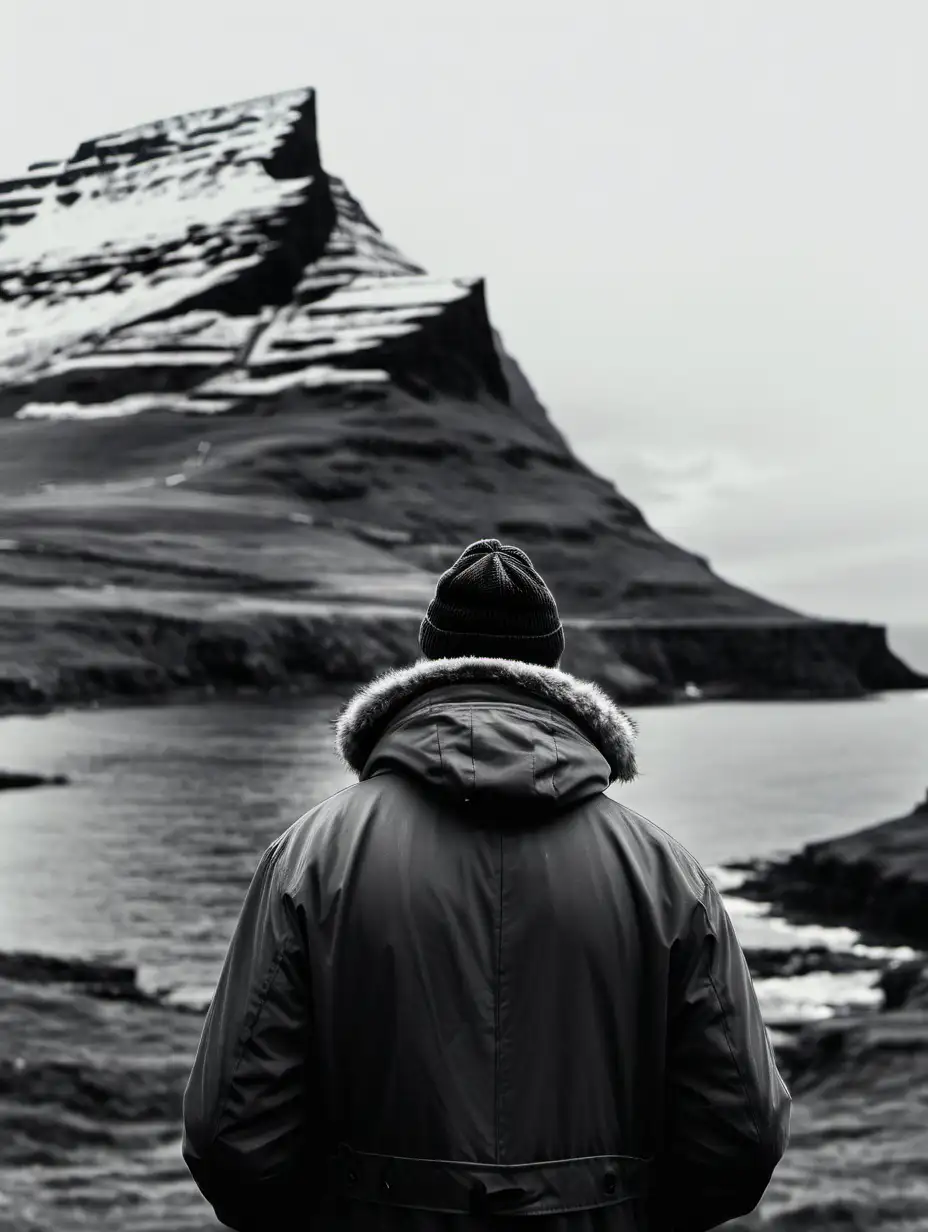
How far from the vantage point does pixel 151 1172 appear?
574cm

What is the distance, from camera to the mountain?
85.1 feet

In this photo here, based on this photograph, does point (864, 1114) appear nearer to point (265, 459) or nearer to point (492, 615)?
point (492, 615)

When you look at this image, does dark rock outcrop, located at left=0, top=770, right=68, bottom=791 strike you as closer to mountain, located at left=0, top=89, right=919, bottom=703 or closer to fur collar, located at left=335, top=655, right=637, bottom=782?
mountain, located at left=0, top=89, right=919, bottom=703

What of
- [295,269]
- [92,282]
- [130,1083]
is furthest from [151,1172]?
[295,269]

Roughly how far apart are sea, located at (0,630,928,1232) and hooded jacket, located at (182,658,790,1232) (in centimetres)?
40

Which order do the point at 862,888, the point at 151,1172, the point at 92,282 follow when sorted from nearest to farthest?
the point at 151,1172
the point at 862,888
the point at 92,282

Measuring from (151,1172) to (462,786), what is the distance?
198 inches

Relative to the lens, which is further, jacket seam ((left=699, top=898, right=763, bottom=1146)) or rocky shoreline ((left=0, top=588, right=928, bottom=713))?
rocky shoreline ((left=0, top=588, right=928, bottom=713))

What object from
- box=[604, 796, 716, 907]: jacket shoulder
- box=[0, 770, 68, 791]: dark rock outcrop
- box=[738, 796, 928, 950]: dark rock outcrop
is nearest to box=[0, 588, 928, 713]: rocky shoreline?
box=[0, 770, 68, 791]: dark rock outcrop

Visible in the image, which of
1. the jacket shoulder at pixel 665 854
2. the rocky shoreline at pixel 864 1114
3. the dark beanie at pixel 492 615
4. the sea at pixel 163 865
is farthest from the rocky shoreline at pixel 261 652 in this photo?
the jacket shoulder at pixel 665 854

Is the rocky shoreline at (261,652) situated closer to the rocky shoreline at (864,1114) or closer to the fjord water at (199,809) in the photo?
the fjord water at (199,809)

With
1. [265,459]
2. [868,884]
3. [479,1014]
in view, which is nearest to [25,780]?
[868,884]

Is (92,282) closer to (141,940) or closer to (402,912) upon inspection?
(141,940)

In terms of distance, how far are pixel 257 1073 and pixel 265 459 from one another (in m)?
50.0
